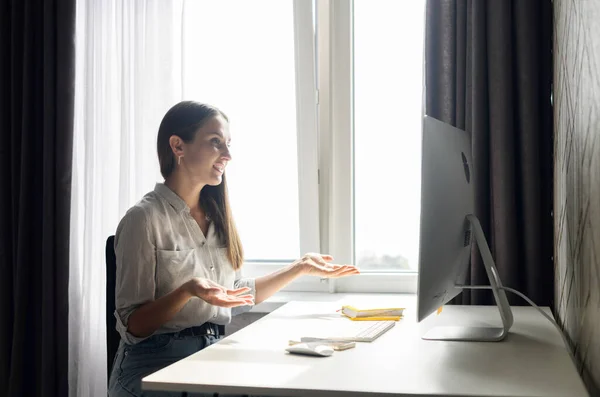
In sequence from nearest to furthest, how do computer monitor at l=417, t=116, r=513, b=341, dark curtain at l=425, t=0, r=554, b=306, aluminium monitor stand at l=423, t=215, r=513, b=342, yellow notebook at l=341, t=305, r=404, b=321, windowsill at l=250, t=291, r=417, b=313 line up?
computer monitor at l=417, t=116, r=513, b=341, aluminium monitor stand at l=423, t=215, r=513, b=342, yellow notebook at l=341, t=305, r=404, b=321, dark curtain at l=425, t=0, r=554, b=306, windowsill at l=250, t=291, r=417, b=313

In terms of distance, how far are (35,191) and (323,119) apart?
3.86 ft

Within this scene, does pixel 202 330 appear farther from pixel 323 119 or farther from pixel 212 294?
pixel 323 119

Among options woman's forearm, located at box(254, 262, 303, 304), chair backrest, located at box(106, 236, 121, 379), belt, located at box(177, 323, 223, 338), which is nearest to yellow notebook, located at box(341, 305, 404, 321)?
woman's forearm, located at box(254, 262, 303, 304)

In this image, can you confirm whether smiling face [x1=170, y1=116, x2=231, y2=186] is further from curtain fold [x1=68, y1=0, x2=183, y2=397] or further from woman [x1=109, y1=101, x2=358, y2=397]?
curtain fold [x1=68, y1=0, x2=183, y2=397]

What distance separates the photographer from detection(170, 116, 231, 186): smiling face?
6.88ft

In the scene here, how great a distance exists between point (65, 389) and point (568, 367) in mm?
1982

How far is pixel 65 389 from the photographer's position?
2.62 m

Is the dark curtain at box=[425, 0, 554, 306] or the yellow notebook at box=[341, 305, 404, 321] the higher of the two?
the dark curtain at box=[425, 0, 554, 306]

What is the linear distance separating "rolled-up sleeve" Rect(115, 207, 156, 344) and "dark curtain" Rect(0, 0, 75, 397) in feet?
2.74

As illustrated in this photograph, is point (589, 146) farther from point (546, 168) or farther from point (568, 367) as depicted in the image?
point (546, 168)

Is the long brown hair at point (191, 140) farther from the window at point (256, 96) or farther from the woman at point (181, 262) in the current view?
the window at point (256, 96)

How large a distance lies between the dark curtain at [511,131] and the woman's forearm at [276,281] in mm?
590

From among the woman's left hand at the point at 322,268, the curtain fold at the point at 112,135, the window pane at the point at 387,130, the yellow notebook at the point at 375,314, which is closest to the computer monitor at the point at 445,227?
the yellow notebook at the point at 375,314

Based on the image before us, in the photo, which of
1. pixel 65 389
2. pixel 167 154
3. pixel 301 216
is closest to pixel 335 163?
pixel 301 216
